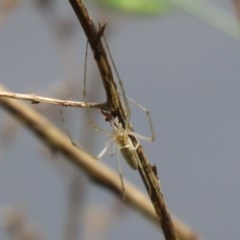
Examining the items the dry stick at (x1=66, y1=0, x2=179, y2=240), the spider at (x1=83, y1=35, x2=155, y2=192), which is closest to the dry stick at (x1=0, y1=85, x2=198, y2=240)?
the spider at (x1=83, y1=35, x2=155, y2=192)

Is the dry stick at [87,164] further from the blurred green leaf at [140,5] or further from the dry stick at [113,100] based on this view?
the dry stick at [113,100]

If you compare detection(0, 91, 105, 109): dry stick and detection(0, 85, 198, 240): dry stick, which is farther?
detection(0, 85, 198, 240): dry stick

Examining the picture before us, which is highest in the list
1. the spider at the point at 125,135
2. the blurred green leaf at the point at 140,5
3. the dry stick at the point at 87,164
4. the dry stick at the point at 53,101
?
the blurred green leaf at the point at 140,5

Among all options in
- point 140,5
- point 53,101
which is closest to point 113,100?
point 53,101

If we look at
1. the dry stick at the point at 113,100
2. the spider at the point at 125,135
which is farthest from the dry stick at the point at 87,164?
the dry stick at the point at 113,100

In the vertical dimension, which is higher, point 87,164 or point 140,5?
point 140,5

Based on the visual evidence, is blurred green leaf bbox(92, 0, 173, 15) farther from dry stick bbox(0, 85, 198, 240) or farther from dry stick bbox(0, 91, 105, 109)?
dry stick bbox(0, 91, 105, 109)

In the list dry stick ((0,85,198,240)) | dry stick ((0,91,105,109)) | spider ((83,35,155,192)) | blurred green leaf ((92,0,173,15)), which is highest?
blurred green leaf ((92,0,173,15))

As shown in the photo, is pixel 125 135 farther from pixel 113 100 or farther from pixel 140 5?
pixel 140 5
